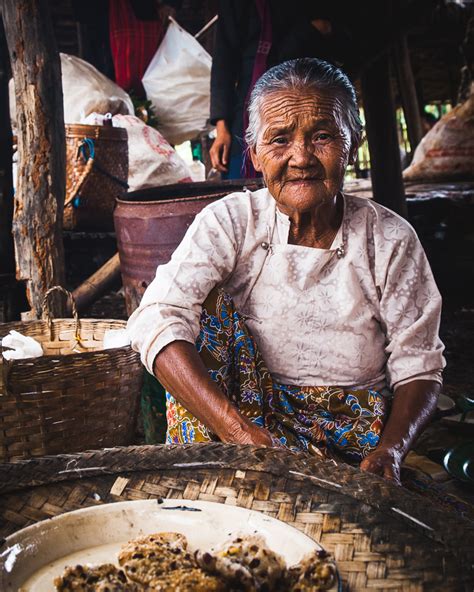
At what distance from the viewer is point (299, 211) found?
1817 mm

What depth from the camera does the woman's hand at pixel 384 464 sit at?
4.90 feet

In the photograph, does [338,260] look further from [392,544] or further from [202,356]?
[392,544]

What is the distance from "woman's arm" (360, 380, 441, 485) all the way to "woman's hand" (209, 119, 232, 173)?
6.26 feet

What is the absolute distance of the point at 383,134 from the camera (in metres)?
4.85

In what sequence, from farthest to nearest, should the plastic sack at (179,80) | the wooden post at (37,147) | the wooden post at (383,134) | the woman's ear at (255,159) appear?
the plastic sack at (179,80) → the wooden post at (383,134) → the wooden post at (37,147) → the woman's ear at (255,159)

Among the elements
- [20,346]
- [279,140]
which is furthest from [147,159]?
[279,140]

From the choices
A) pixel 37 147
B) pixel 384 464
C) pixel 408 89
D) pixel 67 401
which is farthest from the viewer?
pixel 408 89

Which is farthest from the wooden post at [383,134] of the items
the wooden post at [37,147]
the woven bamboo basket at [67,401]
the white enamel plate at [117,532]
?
the white enamel plate at [117,532]

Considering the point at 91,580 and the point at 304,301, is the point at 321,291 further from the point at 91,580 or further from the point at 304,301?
the point at 91,580

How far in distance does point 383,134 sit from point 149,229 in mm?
2537

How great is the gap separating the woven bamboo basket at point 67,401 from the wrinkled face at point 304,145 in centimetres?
89

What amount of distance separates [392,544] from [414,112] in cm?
768

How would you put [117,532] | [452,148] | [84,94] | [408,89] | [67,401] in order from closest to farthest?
[117,532]
[67,401]
[84,94]
[452,148]
[408,89]

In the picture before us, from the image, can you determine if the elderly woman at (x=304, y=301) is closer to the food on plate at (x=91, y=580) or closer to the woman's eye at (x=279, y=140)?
the woman's eye at (x=279, y=140)
